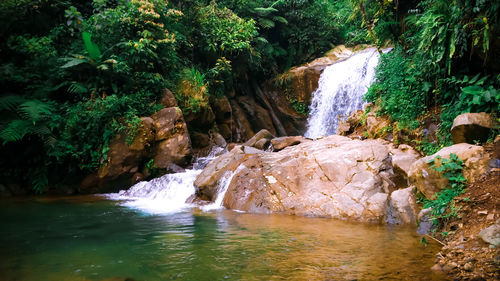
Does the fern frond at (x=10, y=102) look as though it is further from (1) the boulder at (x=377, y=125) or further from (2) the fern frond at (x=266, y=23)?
(2) the fern frond at (x=266, y=23)

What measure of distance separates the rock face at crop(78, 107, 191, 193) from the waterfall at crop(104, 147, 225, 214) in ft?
1.36

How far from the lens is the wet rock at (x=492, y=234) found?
3172mm

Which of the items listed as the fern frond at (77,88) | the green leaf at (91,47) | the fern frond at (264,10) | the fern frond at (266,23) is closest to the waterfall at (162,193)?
the fern frond at (77,88)

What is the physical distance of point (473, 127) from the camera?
518cm

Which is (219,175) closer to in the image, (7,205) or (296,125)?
(7,205)

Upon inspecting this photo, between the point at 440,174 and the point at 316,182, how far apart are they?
2.32 meters

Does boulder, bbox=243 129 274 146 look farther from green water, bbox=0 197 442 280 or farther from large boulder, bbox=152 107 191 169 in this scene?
green water, bbox=0 197 442 280

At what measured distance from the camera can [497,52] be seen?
542 cm

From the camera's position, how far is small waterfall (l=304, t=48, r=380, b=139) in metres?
12.1

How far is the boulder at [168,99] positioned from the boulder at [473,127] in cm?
836

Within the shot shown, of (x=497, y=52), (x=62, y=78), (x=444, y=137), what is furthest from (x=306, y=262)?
(x=62, y=78)

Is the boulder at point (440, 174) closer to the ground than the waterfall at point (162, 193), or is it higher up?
higher up

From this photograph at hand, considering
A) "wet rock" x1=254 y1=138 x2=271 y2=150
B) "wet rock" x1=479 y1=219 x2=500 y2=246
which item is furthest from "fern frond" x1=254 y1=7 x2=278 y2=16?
"wet rock" x1=479 y1=219 x2=500 y2=246

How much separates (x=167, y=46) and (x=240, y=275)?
31.6 ft
